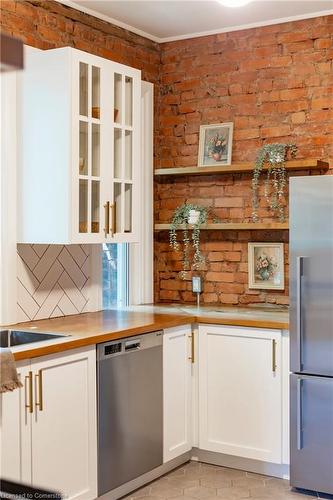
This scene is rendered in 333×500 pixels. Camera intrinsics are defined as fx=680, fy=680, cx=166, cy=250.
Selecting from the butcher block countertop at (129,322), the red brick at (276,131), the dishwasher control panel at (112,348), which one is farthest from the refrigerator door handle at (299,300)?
the red brick at (276,131)

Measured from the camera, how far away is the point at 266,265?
4.53 m

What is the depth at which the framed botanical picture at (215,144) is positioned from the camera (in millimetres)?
4648

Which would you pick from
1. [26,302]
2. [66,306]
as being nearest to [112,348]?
[26,302]

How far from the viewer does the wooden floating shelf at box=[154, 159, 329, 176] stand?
4.21m

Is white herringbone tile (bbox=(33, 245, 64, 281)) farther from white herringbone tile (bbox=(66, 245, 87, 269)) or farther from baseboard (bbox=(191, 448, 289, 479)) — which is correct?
baseboard (bbox=(191, 448, 289, 479))

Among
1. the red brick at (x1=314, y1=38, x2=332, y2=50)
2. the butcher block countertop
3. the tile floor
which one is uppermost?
the red brick at (x1=314, y1=38, x2=332, y2=50)

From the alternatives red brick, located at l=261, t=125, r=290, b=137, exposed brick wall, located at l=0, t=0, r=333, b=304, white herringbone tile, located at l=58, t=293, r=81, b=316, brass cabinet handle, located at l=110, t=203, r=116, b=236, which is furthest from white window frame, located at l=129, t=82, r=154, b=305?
brass cabinet handle, located at l=110, t=203, r=116, b=236

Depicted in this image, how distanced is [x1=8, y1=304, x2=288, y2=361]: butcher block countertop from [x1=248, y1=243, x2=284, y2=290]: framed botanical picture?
0.64 feet

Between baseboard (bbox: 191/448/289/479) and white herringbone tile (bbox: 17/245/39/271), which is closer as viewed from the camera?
white herringbone tile (bbox: 17/245/39/271)

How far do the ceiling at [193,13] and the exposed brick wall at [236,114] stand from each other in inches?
3.1

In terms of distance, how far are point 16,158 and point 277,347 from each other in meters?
1.77

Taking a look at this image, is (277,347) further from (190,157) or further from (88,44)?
(88,44)

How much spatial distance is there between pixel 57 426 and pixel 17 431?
263 millimetres

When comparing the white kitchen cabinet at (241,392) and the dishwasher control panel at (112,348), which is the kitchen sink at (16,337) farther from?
the white kitchen cabinet at (241,392)
